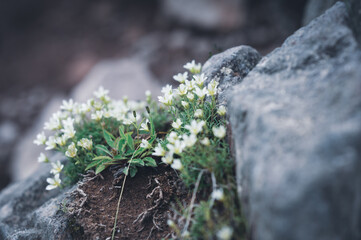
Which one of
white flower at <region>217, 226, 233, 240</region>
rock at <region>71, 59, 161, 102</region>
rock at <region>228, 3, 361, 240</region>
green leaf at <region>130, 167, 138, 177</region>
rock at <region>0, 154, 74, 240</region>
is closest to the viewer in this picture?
rock at <region>228, 3, 361, 240</region>

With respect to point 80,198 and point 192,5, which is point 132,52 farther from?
point 80,198

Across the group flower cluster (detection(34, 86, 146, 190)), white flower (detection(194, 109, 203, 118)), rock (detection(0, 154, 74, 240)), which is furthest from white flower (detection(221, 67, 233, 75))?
rock (detection(0, 154, 74, 240))

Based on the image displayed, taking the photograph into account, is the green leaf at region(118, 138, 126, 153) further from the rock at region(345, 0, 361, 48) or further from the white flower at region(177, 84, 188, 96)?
the rock at region(345, 0, 361, 48)

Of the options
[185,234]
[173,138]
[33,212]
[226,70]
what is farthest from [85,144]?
[226,70]

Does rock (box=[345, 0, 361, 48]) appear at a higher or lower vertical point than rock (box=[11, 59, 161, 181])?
lower

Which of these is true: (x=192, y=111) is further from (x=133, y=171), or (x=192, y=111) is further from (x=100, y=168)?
(x=100, y=168)

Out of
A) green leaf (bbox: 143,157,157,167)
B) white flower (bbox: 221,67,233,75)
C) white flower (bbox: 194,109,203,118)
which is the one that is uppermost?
white flower (bbox: 221,67,233,75)
